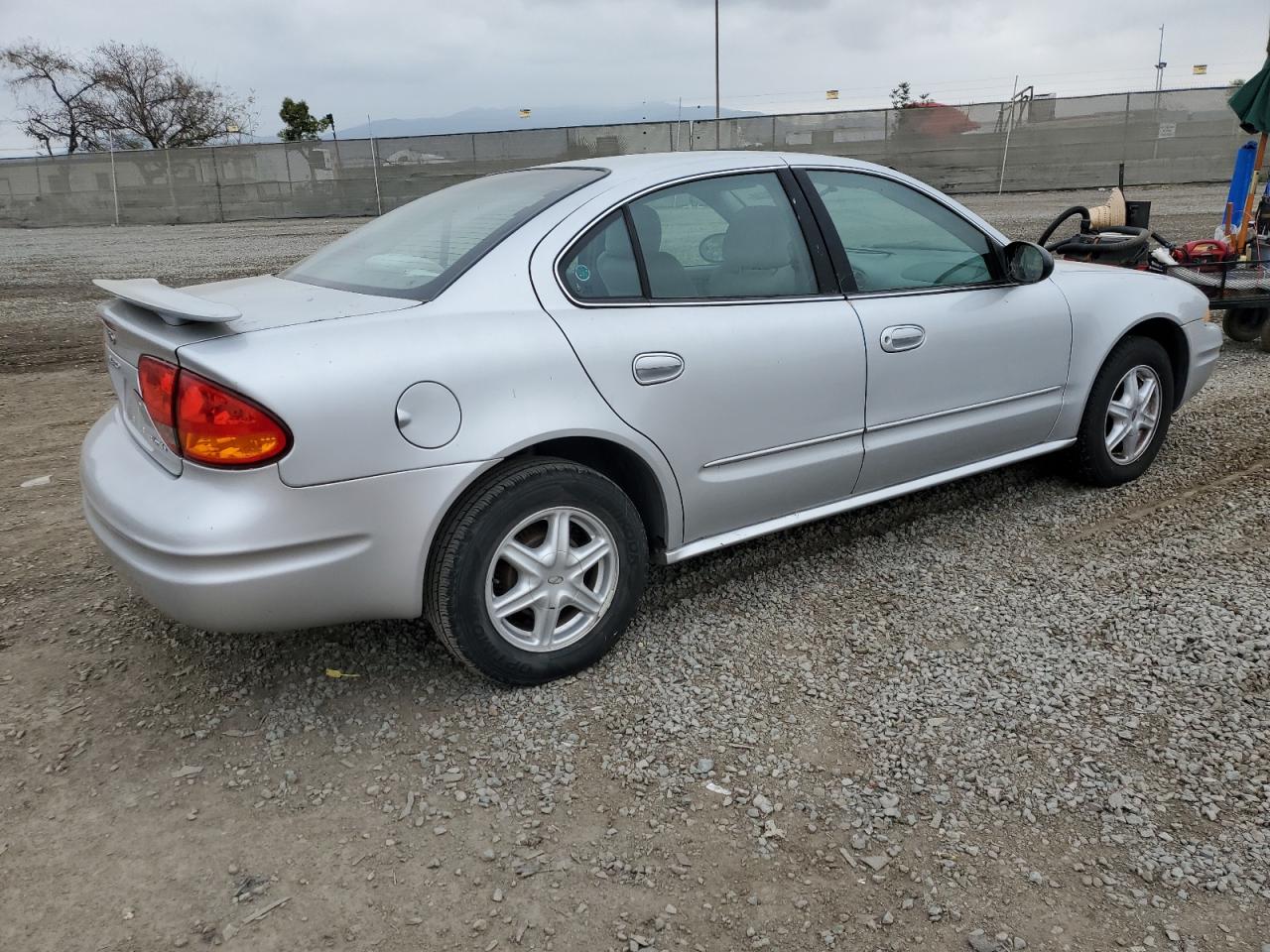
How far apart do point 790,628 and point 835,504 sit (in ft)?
1.76

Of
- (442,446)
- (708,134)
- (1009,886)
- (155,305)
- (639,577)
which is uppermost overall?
(708,134)

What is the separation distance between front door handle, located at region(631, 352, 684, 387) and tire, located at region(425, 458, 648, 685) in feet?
1.12

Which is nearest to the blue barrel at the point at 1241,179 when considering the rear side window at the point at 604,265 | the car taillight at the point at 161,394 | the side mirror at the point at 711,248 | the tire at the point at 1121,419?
the tire at the point at 1121,419

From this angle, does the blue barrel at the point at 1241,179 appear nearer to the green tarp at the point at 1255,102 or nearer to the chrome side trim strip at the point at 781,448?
the green tarp at the point at 1255,102

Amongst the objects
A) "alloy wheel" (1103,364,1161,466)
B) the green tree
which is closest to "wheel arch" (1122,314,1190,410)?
"alloy wheel" (1103,364,1161,466)

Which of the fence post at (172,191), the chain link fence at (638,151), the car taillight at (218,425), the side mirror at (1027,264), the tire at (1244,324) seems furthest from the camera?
the fence post at (172,191)

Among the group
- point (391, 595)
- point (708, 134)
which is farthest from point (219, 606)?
point (708, 134)

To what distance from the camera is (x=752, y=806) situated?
101 inches

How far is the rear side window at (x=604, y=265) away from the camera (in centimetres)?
306

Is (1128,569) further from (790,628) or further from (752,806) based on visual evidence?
(752,806)

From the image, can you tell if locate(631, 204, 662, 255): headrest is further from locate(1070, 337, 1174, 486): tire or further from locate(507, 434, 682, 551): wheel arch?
locate(1070, 337, 1174, 486): tire

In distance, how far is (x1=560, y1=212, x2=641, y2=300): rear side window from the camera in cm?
306

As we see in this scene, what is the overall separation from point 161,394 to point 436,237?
3.48 ft

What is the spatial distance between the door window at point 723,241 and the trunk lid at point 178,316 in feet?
2.83
